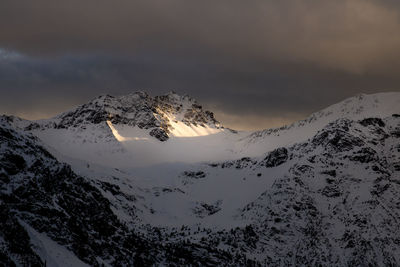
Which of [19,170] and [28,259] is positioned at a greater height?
[19,170]

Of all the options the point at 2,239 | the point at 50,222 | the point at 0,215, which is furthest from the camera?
the point at 50,222

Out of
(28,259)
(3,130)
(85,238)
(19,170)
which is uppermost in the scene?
(3,130)

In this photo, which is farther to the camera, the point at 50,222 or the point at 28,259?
the point at 50,222

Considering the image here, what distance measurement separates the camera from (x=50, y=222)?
178 metres

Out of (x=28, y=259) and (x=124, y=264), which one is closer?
(x=28, y=259)

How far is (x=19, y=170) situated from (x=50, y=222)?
20.8 meters

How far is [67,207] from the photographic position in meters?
196

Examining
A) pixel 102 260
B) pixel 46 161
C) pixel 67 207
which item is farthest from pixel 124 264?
pixel 46 161

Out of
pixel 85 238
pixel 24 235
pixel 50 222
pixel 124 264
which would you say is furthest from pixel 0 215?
pixel 124 264

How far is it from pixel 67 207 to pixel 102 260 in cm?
2340

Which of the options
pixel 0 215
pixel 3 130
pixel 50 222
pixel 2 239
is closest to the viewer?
pixel 2 239

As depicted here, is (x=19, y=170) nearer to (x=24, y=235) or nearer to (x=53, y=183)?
(x=53, y=183)

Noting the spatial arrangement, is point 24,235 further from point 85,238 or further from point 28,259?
point 85,238

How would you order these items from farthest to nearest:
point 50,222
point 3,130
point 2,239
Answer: point 3,130 < point 50,222 < point 2,239
